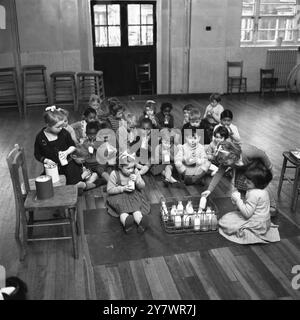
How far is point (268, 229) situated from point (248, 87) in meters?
7.77

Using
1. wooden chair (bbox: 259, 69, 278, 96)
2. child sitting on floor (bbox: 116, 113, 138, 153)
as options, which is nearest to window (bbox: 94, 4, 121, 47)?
wooden chair (bbox: 259, 69, 278, 96)

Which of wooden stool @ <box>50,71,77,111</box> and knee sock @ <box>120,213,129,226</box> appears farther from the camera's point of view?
wooden stool @ <box>50,71,77,111</box>

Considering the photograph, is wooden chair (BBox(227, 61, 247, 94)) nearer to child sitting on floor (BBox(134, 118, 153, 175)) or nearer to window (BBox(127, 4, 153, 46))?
window (BBox(127, 4, 153, 46))

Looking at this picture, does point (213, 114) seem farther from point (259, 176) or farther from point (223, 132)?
point (259, 176)

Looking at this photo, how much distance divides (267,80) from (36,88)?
592 centimetres

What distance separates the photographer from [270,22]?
10664mm

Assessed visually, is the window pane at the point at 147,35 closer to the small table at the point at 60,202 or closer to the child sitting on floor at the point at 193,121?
the child sitting on floor at the point at 193,121

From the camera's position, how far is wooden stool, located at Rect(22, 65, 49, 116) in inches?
366

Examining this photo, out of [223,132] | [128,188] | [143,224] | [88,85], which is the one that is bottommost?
[143,224]

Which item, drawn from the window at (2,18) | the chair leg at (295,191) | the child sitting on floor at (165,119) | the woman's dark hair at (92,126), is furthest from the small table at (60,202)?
the window at (2,18)

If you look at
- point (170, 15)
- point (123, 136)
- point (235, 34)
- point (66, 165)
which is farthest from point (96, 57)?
point (66, 165)

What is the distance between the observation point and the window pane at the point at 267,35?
10758 mm

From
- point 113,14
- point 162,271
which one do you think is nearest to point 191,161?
point 162,271

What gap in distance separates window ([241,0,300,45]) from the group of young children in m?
4.99
